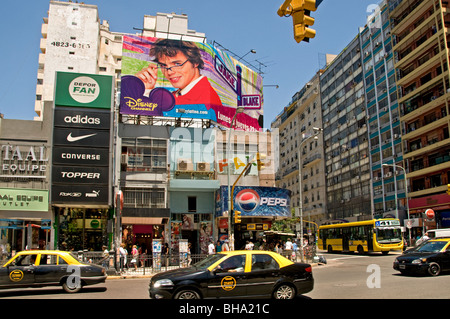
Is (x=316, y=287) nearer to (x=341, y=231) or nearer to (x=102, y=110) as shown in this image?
(x=102, y=110)

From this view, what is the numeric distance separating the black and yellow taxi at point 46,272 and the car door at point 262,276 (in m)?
6.84

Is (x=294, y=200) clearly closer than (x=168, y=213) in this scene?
No

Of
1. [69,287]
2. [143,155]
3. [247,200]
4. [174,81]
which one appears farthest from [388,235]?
[69,287]

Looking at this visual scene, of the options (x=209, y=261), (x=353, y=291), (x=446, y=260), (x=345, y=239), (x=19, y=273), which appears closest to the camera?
(x=209, y=261)

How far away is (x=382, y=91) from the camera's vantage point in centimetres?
6000

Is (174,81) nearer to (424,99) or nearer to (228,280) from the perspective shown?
(228,280)

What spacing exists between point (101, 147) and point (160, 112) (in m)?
9.29

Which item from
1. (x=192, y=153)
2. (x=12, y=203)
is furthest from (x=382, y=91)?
(x=12, y=203)

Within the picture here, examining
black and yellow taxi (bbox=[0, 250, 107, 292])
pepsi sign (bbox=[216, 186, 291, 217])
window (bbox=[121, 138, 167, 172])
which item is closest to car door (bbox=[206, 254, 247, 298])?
black and yellow taxi (bbox=[0, 250, 107, 292])

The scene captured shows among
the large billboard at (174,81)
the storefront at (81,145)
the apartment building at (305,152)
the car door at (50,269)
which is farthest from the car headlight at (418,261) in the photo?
the apartment building at (305,152)

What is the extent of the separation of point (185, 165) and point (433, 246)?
Result: 923 inches

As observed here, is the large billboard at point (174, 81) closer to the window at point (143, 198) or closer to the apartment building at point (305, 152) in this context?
the window at point (143, 198)

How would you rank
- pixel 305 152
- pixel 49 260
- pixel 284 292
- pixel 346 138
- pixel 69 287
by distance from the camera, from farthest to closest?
pixel 305 152
pixel 346 138
pixel 49 260
pixel 69 287
pixel 284 292

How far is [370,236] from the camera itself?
34.9m
